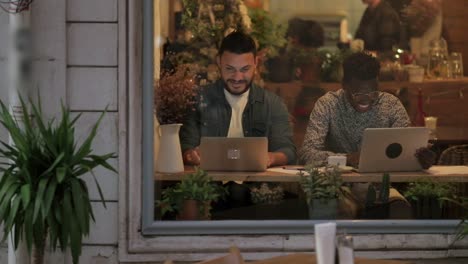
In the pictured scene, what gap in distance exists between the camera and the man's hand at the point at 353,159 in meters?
6.84

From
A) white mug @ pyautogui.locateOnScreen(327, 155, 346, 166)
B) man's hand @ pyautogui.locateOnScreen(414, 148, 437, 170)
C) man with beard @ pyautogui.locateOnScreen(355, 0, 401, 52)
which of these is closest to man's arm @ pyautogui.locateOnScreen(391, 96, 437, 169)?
man's hand @ pyautogui.locateOnScreen(414, 148, 437, 170)

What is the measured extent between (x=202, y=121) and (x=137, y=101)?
2.20 feet

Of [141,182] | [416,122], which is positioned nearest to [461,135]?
[416,122]

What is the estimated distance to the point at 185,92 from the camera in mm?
6820

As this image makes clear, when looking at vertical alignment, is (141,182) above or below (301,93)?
below

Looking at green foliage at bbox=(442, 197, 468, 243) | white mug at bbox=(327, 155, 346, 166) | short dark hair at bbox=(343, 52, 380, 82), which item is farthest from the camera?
short dark hair at bbox=(343, 52, 380, 82)

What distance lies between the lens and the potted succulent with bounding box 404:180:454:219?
6691mm

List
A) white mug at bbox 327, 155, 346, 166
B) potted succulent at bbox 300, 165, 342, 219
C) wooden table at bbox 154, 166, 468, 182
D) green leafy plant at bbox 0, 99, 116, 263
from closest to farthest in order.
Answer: green leafy plant at bbox 0, 99, 116, 263 < potted succulent at bbox 300, 165, 342, 219 < wooden table at bbox 154, 166, 468, 182 < white mug at bbox 327, 155, 346, 166

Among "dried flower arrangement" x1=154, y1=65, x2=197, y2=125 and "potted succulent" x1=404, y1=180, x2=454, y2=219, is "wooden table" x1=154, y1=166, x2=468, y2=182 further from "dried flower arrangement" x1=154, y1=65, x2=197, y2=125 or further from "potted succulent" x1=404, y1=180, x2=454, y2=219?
"dried flower arrangement" x1=154, y1=65, x2=197, y2=125

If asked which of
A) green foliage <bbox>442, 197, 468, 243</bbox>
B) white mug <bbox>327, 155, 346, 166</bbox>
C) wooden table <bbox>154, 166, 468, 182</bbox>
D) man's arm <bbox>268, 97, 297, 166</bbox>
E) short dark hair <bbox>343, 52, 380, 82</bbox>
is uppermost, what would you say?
short dark hair <bbox>343, 52, 380, 82</bbox>

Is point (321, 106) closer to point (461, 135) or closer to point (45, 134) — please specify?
point (461, 135)

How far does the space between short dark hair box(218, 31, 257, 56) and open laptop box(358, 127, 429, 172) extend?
1.06m

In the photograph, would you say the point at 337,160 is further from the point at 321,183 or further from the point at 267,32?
the point at 267,32

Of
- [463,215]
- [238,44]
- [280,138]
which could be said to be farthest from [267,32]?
[463,215]
